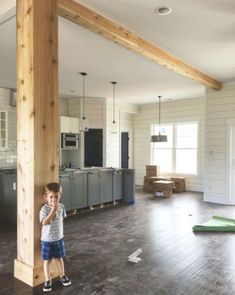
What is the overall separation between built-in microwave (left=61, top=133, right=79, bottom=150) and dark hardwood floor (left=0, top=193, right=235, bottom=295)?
2728 millimetres

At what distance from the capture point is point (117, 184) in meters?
7.08

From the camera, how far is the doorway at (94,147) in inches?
343

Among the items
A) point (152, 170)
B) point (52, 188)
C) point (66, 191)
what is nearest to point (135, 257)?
point (52, 188)

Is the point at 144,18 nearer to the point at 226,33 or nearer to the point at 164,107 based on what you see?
the point at 226,33

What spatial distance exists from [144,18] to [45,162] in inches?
89.6

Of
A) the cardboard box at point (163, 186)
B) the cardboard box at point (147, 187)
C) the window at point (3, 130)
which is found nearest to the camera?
the window at point (3, 130)

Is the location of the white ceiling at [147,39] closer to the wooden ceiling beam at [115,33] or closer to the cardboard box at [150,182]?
the wooden ceiling beam at [115,33]

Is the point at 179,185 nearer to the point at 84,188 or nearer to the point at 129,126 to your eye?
the point at 129,126

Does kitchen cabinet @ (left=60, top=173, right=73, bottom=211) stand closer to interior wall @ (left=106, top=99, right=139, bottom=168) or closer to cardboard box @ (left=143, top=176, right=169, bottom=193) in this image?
interior wall @ (left=106, top=99, right=139, bottom=168)

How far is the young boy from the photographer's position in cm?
266

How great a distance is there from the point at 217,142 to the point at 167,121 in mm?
2823

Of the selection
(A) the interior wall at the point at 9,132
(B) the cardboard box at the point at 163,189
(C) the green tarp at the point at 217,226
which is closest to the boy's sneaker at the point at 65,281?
(C) the green tarp at the point at 217,226

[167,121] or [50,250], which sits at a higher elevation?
[167,121]

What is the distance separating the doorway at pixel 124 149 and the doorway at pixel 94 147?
155 centimetres
